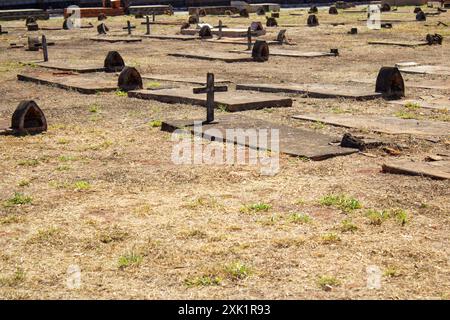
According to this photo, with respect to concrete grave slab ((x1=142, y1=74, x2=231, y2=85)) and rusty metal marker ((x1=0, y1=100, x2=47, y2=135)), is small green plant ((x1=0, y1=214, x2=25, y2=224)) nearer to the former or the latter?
rusty metal marker ((x1=0, y1=100, x2=47, y2=135))

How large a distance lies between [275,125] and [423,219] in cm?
357

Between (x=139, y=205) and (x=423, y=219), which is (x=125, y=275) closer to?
(x=139, y=205)

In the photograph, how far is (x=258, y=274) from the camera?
14.5 feet

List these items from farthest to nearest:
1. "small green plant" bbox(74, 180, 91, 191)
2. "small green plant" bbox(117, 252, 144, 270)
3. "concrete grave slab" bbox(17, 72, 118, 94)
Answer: "concrete grave slab" bbox(17, 72, 118, 94), "small green plant" bbox(74, 180, 91, 191), "small green plant" bbox(117, 252, 144, 270)

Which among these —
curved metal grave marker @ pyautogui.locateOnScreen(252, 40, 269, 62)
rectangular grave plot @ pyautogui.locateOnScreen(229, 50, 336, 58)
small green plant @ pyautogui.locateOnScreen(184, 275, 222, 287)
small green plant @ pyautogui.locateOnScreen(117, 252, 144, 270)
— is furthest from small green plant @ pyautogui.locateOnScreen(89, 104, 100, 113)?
rectangular grave plot @ pyautogui.locateOnScreen(229, 50, 336, 58)

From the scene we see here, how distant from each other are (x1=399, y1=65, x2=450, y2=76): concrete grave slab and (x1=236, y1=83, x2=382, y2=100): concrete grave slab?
2443 millimetres

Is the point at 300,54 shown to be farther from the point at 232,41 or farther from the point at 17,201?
the point at 17,201

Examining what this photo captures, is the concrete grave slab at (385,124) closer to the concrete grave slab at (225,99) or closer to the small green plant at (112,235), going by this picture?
the concrete grave slab at (225,99)

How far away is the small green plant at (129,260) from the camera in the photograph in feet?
15.1

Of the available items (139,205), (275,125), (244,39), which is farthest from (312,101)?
(244,39)

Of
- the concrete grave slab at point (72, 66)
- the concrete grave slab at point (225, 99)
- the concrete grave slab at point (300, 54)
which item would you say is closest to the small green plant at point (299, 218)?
the concrete grave slab at point (225, 99)

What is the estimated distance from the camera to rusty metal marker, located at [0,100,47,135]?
884cm

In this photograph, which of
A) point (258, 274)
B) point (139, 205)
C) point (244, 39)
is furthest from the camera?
point (244, 39)

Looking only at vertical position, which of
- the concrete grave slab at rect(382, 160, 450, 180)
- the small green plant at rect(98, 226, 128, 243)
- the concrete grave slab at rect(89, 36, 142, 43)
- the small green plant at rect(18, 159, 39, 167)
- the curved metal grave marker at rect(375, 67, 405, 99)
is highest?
the curved metal grave marker at rect(375, 67, 405, 99)
